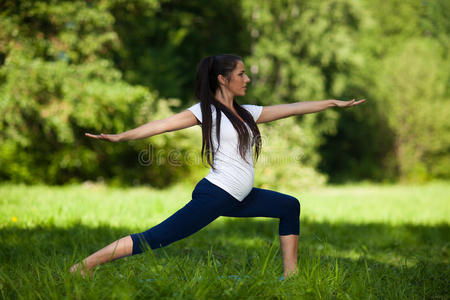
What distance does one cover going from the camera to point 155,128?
275 cm

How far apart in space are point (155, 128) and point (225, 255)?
6.24 feet

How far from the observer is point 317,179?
1644 cm

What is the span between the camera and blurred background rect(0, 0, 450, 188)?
10406mm

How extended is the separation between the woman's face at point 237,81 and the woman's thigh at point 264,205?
0.80 metres

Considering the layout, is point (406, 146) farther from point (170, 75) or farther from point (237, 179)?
point (237, 179)

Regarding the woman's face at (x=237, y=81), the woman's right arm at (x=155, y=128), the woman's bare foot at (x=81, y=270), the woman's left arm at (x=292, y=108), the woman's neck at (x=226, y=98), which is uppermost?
the woman's face at (x=237, y=81)

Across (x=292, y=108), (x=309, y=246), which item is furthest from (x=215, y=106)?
(x=309, y=246)

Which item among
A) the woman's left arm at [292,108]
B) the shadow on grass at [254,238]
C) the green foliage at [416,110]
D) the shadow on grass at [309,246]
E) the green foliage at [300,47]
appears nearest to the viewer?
the woman's left arm at [292,108]

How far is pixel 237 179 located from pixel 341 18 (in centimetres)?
1974

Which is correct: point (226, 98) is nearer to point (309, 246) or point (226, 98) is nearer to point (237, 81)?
point (237, 81)

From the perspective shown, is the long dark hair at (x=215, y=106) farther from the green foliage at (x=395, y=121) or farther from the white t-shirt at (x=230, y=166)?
the green foliage at (x=395, y=121)

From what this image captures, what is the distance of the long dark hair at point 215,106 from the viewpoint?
9.30 ft

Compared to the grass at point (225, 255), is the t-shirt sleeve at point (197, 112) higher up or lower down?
higher up

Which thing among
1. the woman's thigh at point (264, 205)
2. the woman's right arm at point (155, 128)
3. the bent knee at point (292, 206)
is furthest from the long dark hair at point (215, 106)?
the bent knee at point (292, 206)
